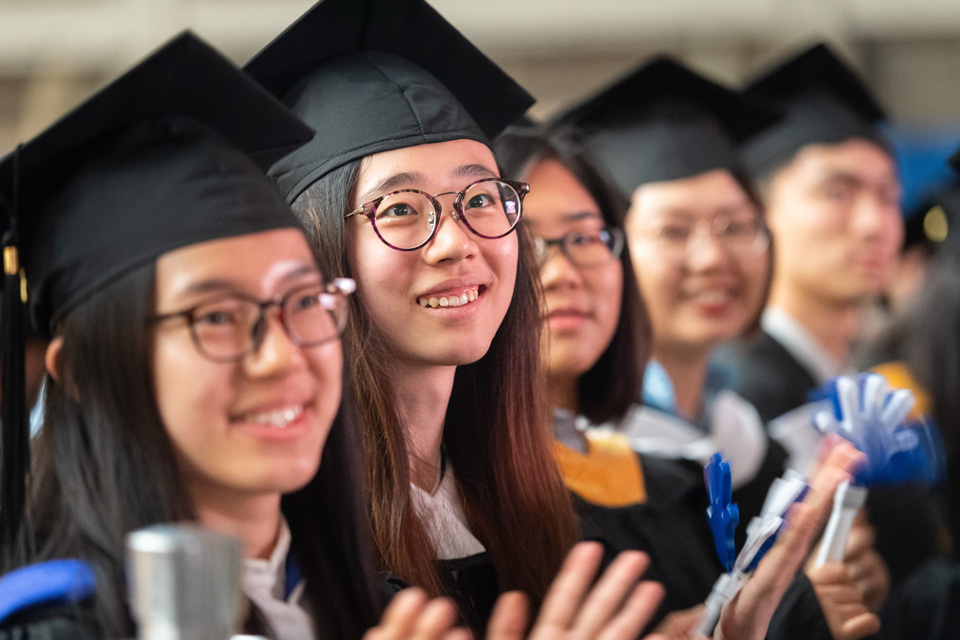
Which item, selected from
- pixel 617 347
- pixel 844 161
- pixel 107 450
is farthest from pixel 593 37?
pixel 107 450

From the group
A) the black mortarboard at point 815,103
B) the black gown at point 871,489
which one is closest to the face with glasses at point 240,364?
the black gown at point 871,489

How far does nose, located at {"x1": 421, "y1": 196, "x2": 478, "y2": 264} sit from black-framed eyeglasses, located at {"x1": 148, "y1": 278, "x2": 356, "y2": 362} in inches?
9.0

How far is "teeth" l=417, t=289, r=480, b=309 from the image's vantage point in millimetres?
1523

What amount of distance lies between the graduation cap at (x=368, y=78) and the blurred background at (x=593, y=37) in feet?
18.8

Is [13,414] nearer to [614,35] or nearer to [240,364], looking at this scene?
[240,364]

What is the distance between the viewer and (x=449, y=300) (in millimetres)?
1536

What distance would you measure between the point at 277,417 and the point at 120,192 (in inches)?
12.3

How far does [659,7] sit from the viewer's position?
7523 mm

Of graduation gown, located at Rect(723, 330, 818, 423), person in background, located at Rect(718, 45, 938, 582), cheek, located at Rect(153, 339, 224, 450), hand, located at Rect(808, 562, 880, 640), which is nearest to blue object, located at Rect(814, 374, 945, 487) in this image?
hand, located at Rect(808, 562, 880, 640)

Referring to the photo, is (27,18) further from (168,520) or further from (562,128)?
(168,520)

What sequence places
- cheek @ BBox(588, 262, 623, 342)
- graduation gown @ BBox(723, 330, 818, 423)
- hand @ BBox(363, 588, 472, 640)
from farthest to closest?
graduation gown @ BBox(723, 330, 818, 423)
cheek @ BBox(588, 262, 623, 342)
hand @ BBox(363, 588, 472, 640)

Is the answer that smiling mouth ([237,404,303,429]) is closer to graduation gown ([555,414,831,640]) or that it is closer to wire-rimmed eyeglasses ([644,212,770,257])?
graduation gown ([555,414,831,640])

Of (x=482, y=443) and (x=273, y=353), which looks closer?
(x=273, y=353)

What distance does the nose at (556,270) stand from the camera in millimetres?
2051
